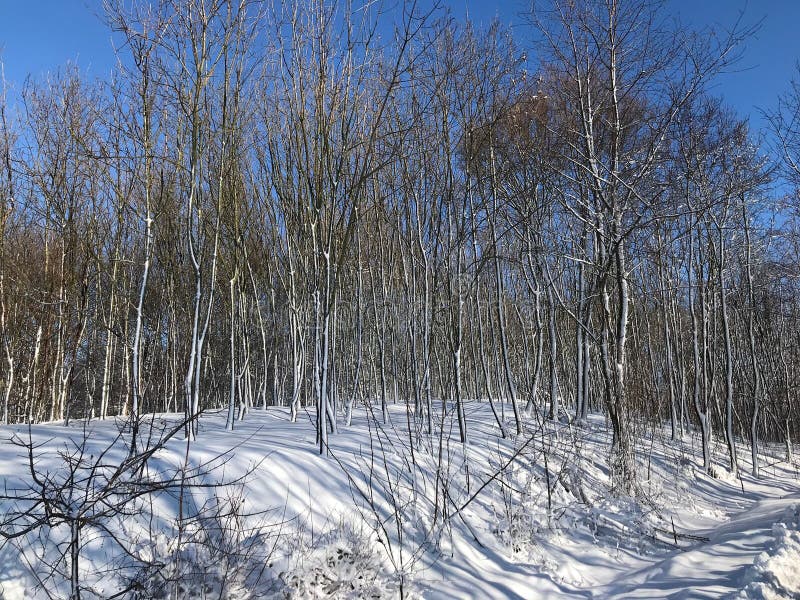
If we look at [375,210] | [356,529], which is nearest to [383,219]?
[375,210]

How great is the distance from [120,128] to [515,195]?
19.5 ft

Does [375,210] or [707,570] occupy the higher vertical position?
[375,210]

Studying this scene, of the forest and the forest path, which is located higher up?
the forest

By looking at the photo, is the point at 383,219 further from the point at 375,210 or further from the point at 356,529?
the point at 356,529

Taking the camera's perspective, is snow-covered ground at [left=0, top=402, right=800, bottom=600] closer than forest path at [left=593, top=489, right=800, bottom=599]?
Yes

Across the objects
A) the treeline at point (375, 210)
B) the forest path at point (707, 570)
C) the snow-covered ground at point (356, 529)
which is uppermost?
the treeline at point (375, 210)

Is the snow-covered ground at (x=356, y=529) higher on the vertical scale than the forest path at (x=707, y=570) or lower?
higher

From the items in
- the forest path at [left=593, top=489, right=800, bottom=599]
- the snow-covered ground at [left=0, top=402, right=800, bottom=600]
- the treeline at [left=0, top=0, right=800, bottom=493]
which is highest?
the treeline at [left=0, top=0, right=800, bottom=493]

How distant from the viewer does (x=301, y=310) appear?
10297 mm

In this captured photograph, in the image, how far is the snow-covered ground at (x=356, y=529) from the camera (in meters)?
3.11

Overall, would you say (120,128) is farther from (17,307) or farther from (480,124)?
(17,307)

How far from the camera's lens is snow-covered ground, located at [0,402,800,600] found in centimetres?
311

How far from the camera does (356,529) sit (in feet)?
14.0

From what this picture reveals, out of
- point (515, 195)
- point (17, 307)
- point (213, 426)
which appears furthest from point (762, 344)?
point (17, 307)
